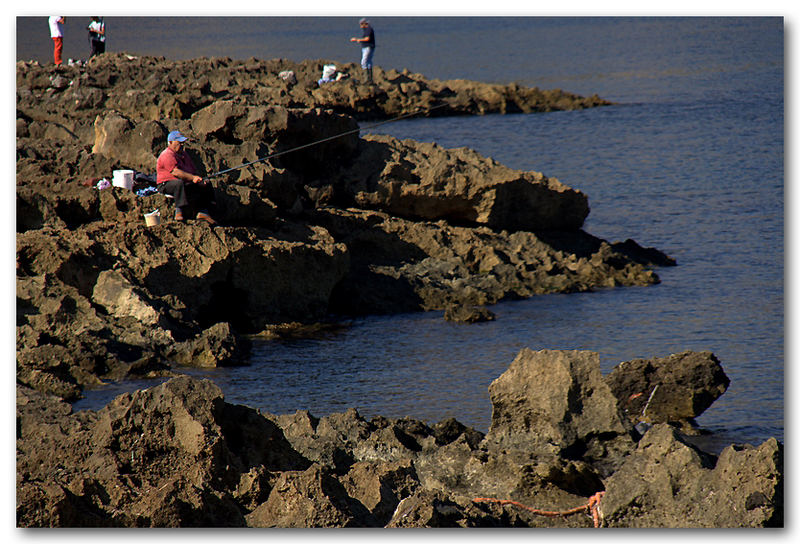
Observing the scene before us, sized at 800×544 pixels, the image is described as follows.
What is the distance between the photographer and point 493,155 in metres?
24.7

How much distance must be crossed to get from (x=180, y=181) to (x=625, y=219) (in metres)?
8.86

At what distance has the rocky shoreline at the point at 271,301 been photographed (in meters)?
5.60

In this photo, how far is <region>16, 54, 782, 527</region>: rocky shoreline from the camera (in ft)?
18.4

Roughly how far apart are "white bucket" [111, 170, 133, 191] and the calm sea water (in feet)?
4.90

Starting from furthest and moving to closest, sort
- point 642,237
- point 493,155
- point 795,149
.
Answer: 1. point 493,155
2. point 642,237
3. point 795,149

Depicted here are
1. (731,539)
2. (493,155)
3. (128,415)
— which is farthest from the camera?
(493,155)

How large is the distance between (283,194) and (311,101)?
1251 centimetres

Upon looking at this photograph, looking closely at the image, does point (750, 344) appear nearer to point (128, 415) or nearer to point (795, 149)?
point (795, 149)

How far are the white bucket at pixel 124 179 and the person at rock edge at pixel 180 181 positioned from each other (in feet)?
1.52

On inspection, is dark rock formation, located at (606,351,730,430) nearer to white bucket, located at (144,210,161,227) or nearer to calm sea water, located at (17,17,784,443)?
calm sea water, located at (17,17,784,443)

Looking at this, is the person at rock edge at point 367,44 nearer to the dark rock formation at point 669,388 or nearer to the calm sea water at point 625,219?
the calm sea water at point 625,219

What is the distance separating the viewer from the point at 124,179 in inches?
464

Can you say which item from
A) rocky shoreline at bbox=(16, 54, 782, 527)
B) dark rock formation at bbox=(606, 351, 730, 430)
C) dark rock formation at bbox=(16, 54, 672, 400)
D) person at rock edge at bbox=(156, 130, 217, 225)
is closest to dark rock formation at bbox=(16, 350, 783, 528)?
rocky shoreline at bbox=(16, 54, 782, 527)

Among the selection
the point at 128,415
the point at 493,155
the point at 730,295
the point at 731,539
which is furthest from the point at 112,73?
the point at 731,539
